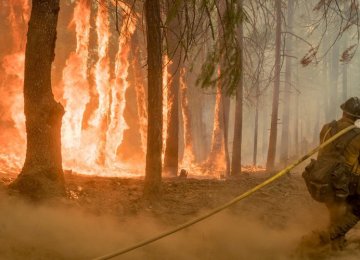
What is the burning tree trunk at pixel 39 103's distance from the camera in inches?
268

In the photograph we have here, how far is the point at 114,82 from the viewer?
1880 centimetres

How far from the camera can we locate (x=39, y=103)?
22.3ft

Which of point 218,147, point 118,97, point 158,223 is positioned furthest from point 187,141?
point 158,223

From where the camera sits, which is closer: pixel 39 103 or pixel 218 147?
pixel 39 103

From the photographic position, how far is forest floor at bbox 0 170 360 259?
566 cm

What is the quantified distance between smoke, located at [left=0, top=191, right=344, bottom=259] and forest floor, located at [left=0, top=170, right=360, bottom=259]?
11 millimetres

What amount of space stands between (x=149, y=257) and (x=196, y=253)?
2.31 feet

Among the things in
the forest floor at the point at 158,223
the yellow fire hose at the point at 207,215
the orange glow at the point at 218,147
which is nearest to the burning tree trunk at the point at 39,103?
the forest floor at the point at 158,223

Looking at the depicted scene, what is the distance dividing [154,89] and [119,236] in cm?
267

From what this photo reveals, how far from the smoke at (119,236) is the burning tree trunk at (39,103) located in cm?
40

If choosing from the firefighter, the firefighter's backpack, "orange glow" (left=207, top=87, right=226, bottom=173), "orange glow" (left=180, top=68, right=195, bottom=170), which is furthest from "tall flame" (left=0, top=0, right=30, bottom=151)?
the firefighter

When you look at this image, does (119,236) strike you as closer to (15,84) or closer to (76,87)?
(76,87)

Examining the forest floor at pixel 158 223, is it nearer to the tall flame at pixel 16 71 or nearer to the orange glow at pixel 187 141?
the tall flame at pixel 16 71

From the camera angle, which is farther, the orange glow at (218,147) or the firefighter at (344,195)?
the orange glow at (218,147)
